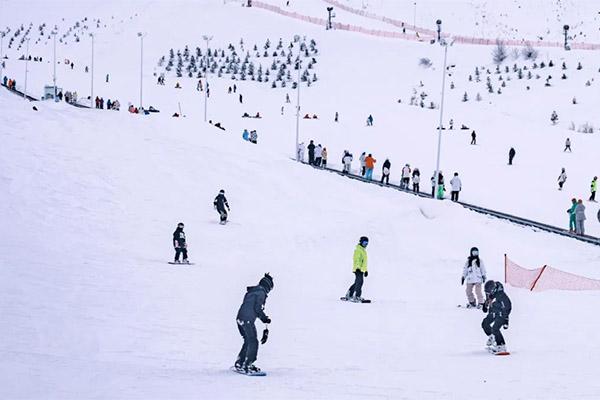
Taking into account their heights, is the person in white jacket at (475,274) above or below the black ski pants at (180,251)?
above

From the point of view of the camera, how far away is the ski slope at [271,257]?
11.2 meters

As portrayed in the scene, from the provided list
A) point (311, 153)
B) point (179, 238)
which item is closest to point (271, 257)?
point (179, 238)

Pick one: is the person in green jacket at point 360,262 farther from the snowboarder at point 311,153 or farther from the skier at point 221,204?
the snowboarder at point 311,153

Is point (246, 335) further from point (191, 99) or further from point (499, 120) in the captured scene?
point (191, 99)

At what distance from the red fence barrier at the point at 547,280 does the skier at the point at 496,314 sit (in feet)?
21.1

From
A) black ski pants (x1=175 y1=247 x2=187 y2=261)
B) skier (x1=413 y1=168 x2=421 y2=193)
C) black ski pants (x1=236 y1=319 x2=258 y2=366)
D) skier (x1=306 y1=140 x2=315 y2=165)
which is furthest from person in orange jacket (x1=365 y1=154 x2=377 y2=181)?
black ski pants (x1=236 y1=319 x2=258 y2=366)

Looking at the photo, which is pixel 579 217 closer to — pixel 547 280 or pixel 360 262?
pixel 547 280

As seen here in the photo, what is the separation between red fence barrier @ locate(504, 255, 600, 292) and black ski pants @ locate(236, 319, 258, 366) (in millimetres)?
9240

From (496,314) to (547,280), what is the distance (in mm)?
7700

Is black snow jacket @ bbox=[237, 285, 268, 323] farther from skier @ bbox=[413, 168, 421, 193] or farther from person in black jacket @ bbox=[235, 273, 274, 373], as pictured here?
skier @ bbox=[413, 168, 421, 193]

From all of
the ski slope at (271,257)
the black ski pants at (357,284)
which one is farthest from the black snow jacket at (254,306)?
the black ski pants at (357,284)

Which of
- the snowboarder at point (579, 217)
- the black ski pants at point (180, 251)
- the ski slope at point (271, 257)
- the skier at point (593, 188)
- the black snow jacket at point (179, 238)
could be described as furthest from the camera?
the skier at point (593, 188)

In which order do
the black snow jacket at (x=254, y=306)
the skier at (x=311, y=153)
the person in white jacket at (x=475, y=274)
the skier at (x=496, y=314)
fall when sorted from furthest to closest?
the skier at (x=311, y=153) < the person in white jacket at (x=475, y=274) < the skier at (x=496, y=314) < the black snow jacket at (x=254, y=306)

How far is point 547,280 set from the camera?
19.5 m
